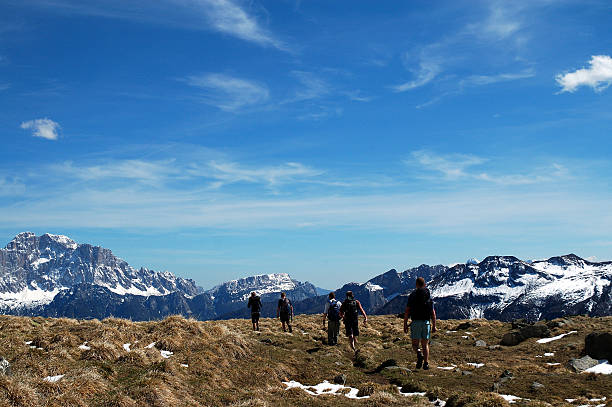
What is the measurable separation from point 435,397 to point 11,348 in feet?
50.2

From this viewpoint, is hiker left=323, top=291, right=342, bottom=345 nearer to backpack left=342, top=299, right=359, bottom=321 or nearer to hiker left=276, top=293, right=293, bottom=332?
backpack left=342, top=299, right=359, bottom=321

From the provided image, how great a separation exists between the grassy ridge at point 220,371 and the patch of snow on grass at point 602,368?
45.1 inches

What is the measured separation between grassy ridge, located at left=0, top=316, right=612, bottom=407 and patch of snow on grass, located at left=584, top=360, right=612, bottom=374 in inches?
45.1

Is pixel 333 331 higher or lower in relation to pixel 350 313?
lower

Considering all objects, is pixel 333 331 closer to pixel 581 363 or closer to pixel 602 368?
pixel 581 363

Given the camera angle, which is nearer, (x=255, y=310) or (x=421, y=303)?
(x=421, y=303)

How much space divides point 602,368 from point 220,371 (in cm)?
1761

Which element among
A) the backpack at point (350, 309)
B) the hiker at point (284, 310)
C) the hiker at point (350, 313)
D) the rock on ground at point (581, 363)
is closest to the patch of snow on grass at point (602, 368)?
the rock on ground at point (581, 363)

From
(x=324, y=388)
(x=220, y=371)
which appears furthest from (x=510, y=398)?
(x=220, y=371)

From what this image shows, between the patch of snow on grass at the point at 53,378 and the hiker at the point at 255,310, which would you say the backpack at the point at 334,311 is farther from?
the patch of snow on grass at the point at 53,378

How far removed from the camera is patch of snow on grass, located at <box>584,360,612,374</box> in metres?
20.4

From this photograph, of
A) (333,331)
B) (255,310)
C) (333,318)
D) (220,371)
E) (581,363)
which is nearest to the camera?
(220,371)

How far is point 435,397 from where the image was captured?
15922mm

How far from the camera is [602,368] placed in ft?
68.5
